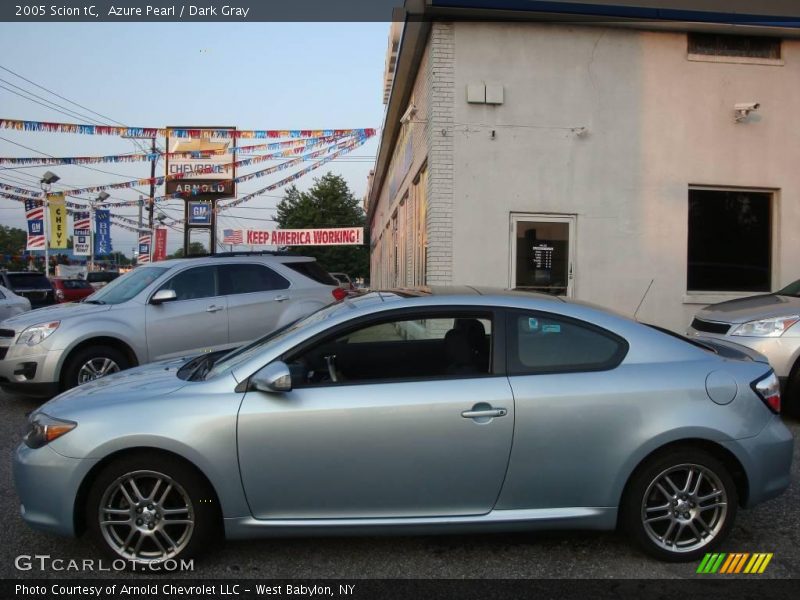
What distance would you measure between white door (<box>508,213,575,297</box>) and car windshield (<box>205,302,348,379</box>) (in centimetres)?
621

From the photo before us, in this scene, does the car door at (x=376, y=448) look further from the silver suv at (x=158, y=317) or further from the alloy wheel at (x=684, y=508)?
the silver suv at (x=158, y=317)

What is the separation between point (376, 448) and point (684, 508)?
1699 mm

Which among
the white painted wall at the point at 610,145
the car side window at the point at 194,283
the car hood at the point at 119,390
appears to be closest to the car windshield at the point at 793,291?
the white painted wall at the point at 610,145

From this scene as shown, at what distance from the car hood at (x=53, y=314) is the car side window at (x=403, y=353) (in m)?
4.03

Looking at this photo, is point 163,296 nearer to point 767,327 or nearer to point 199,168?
point 767,327

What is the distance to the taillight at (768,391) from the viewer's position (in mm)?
3746

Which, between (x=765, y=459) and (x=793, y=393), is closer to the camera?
(x=765, y=459)

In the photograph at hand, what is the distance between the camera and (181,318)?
26.0 feet

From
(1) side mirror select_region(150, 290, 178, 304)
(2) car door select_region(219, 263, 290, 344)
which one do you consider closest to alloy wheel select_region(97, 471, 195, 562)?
(1) side mirror select_region(150, 290, 178, 304)

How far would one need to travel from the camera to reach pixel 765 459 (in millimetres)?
3705

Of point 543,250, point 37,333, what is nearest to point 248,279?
point 37,333
